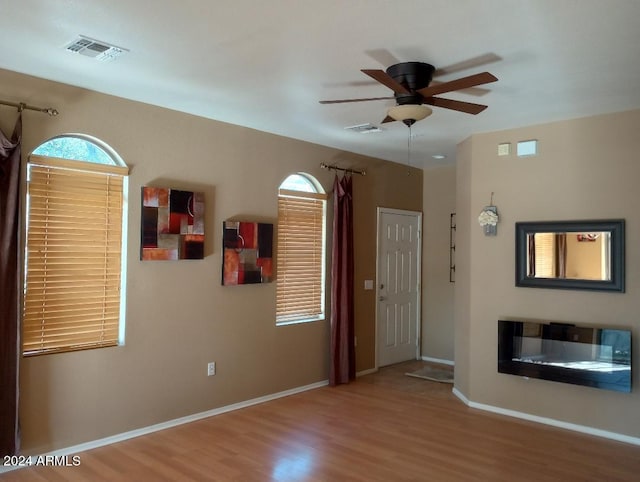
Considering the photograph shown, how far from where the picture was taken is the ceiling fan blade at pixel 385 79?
8.87 feet

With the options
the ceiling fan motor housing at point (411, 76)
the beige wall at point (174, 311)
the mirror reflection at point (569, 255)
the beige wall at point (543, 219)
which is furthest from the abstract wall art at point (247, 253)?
the mirror reflection at point (569, 255)

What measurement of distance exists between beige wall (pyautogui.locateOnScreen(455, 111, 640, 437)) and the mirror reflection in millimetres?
146

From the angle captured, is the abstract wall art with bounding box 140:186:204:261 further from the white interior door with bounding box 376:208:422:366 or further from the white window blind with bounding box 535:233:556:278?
the white window blind with bounding box 535:233:556:278

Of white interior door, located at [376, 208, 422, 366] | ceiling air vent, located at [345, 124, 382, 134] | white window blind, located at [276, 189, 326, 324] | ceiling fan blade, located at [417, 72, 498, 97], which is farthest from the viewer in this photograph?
white interior door, located at [376, 208, 422, 366]

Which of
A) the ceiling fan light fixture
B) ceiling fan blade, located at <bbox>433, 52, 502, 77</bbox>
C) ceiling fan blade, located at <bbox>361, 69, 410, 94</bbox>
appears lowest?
the ceiling fan light fixture

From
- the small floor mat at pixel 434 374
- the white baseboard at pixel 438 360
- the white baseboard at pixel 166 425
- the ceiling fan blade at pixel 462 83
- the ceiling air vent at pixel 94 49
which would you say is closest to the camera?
the ceiling fan blade at pixel 462 83

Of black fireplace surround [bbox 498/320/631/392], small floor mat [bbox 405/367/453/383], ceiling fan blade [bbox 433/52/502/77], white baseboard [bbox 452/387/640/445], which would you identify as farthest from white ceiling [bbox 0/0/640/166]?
small floor mat [bbox 405/367/453/383]

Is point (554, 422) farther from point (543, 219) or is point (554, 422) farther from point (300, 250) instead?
point (300, 250)

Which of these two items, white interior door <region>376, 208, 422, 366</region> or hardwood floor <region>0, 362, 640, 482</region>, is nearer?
hardwood floor <region>0, 362, 640, 482</region>

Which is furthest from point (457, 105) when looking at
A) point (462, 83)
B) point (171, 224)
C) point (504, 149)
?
point (171, 224)

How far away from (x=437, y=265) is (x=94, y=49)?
519 cm

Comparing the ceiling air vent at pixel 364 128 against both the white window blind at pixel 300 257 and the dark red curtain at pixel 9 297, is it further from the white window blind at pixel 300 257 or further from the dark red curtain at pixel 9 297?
the dark red curtain at pixel 9 297

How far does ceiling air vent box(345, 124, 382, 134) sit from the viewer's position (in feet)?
15.7

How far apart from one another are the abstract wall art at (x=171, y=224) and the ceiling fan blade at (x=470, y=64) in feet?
7.46
